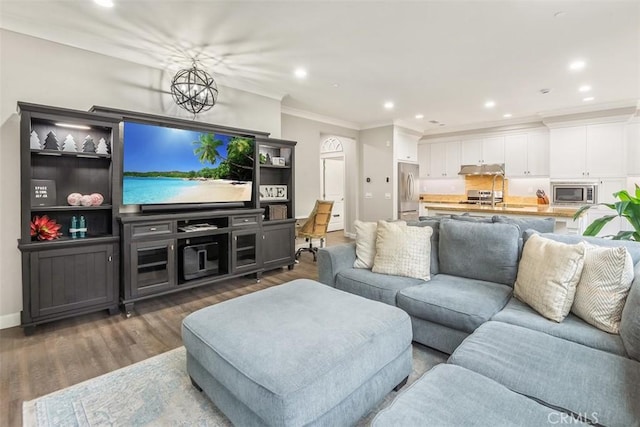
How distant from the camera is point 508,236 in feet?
8.16

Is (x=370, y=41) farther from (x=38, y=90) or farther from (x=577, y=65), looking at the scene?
(x=38, y=90)

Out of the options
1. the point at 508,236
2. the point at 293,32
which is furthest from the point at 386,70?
the point at 508,236

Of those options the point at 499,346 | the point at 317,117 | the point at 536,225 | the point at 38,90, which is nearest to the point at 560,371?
the point at 499,346

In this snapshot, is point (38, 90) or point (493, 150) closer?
point (38, 90)

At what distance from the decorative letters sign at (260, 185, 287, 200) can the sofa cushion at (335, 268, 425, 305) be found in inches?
90.0

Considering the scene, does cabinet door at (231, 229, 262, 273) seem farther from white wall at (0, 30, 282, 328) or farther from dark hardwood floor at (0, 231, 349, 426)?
white wall at (0, 30, 282, 328)

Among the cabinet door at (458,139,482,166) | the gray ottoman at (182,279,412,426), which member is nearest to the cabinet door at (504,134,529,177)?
the cabinet door at (458,139,482,166)

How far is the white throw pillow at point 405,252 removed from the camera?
2727 mm

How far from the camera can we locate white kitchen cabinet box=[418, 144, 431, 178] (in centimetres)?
808

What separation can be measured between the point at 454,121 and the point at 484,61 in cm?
342

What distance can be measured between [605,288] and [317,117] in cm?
542

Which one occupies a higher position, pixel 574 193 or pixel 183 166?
pixel 183 166

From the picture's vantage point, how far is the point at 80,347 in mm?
2516

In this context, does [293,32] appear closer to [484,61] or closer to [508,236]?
[484,61]
